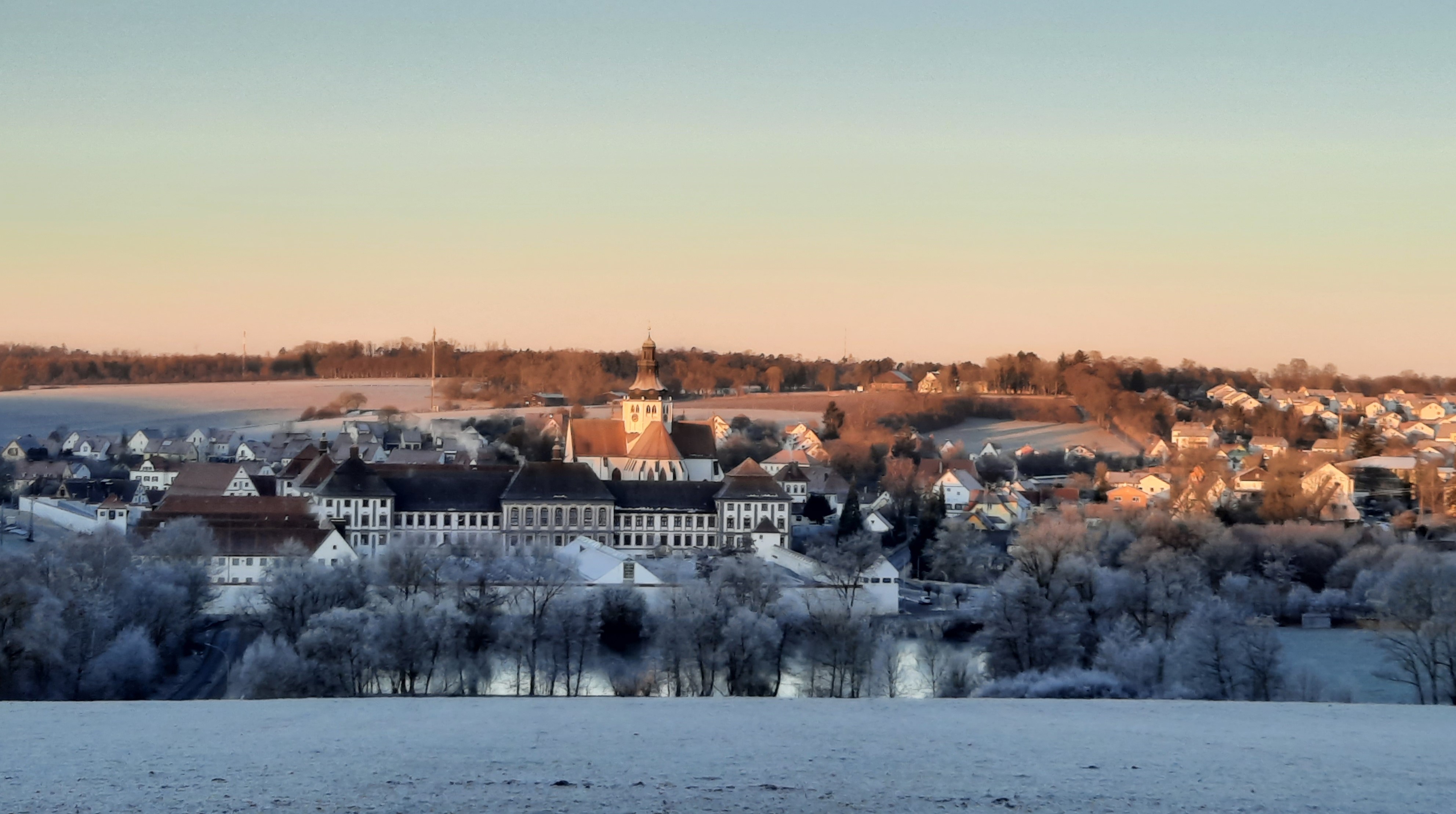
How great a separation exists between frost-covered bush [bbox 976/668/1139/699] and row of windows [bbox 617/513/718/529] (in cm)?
2310

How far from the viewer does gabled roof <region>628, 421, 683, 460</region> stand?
178 feet

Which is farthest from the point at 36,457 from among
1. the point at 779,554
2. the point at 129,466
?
the point at 779,554

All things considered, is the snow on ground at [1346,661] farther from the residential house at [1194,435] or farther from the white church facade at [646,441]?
the residential house at [1194,435]

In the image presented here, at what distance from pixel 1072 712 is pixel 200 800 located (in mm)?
10231

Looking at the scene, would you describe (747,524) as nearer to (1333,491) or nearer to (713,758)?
(1333,491)

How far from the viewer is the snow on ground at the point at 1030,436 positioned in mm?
90812

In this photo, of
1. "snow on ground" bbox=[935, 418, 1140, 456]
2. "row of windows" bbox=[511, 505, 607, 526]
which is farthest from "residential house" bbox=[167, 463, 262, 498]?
"snow on ground" bbox=[935, 418, 1140, 456]

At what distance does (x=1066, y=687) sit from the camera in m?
22.4

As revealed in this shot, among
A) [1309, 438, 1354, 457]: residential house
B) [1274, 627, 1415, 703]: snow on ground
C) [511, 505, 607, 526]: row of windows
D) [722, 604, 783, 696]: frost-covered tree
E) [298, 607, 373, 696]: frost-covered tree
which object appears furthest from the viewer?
[1309, 438, 1354, 457]: residential house

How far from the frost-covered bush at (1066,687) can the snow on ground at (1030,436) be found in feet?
214

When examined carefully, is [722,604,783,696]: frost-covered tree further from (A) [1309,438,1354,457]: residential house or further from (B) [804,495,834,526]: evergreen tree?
(A) [1309,438,1354,457]: residential house

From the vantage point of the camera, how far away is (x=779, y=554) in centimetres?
4125

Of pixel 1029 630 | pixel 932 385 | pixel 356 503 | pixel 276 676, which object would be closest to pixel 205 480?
pixel 356 503

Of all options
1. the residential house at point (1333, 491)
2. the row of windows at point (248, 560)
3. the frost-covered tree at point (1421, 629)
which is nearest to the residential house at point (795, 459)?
the residential house at point (1333, 491)
